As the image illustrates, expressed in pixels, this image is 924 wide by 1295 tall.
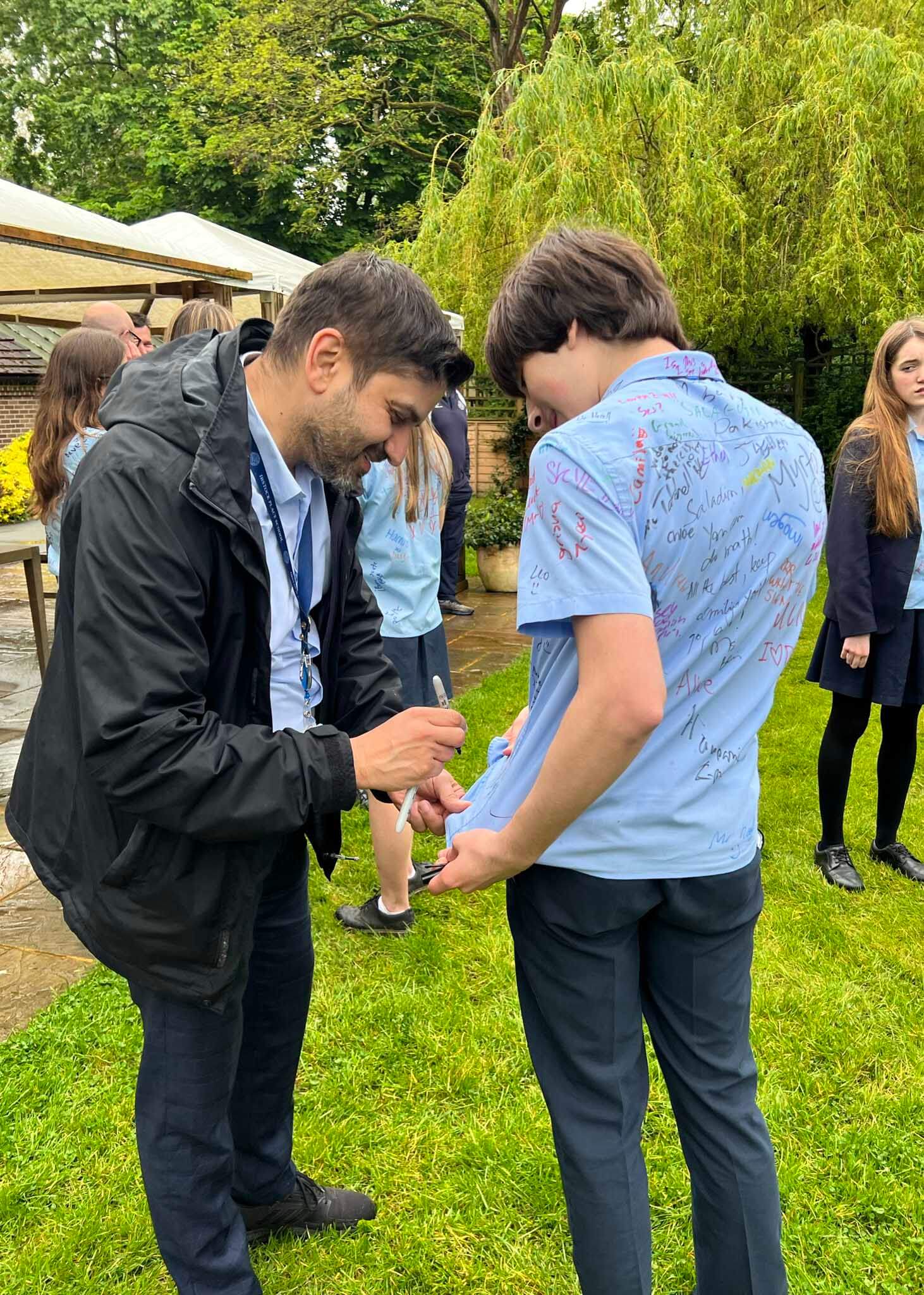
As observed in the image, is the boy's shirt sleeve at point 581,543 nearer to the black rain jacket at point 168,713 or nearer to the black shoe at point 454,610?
the black rain jacket at point 168,713

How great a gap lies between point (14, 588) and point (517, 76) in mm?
7757

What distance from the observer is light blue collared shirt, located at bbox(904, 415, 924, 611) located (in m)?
3.72

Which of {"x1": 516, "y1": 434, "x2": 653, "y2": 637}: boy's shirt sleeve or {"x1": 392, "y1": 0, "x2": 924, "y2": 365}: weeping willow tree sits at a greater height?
{"x1": 392, "y1": 0, "x2": 924, "y2": 365}: weeping willow tree

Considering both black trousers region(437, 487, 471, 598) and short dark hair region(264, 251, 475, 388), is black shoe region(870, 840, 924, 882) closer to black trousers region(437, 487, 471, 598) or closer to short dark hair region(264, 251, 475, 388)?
black trousers region(437, 487, 471, 598)

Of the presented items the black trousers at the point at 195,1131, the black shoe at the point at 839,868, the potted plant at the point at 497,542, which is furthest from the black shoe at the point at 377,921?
the potted plant at the point at 497,542

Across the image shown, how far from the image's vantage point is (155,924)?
1.61m

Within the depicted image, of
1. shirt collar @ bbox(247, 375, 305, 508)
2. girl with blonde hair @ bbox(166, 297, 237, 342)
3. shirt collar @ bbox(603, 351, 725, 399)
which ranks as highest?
girl with blonde hair @ bbox(166, 297, 237, 342)

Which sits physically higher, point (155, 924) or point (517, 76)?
point (517, 76)

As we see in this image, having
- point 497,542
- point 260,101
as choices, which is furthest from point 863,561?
point 260,101

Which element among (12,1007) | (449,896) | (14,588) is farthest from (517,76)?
(12,1007)

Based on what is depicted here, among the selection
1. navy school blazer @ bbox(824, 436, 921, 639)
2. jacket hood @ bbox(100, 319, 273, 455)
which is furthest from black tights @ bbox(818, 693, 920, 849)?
jacket hood @ bbox(100, 319, 273, 455)

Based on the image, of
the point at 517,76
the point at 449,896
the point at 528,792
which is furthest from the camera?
the point at 517,76

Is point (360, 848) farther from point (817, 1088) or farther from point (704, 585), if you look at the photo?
point (704, 585)

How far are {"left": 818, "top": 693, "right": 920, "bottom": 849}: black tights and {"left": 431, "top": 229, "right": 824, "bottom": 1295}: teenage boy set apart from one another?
8.10 ft
